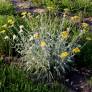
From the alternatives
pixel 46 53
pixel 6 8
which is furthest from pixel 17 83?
pixel 6 8

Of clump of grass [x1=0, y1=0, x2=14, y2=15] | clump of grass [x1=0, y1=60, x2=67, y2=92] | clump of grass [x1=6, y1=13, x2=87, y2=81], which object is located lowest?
clump of grass [x1=0, y1=60, x2=67, y2=92]

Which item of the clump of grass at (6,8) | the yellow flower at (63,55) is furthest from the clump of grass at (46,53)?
the clump of grass at (6,8)

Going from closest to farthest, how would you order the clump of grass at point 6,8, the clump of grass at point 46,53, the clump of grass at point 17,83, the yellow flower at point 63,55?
the clump of grass at point 17,83 < the yellow flower at point 63,55 < the clump of grass at point 46,53 < the clump of grass at point 6,8

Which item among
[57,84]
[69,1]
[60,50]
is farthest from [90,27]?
[57,84]

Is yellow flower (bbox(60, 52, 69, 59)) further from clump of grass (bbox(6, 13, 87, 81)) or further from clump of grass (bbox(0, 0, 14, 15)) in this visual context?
clump of grass (bbox(0, 0, 14, 15))

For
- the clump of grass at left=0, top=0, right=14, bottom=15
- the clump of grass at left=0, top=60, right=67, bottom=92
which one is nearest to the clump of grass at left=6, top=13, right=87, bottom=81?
the clump of grass at left=0, top=60, right=67, bottom=92

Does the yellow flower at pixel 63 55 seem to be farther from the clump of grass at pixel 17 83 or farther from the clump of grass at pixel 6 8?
the clump of grass at pixel 6 8

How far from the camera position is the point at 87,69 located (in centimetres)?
610

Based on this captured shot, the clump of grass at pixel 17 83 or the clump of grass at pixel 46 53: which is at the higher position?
the clump of grass at pixel 46 53

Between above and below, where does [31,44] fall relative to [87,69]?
above

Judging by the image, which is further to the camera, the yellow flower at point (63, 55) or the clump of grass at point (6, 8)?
the clump of grass at point (6, 8)

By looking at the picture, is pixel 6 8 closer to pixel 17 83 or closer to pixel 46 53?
pixel 46 53

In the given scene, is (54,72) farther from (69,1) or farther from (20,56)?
(69,1)

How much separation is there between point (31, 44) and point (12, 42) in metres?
0.67
